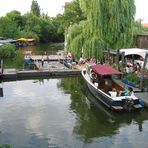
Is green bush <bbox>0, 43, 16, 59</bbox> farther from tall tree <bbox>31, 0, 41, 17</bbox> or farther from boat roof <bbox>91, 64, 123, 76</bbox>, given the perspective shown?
tall tree <bbox>31, 0, 41, 17</bbox>

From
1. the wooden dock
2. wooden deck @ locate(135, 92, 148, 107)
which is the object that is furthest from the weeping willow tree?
wooden deck @ locate(135, 92, 148, 107)

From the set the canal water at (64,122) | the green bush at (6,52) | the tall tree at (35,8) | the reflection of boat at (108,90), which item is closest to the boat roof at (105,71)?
the reflection of boat at (108,90)

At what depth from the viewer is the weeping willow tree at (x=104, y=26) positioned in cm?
3125

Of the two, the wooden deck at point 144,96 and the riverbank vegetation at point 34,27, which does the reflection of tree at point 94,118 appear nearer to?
the wooden deck at point 144,96

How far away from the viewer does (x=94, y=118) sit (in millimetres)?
19391

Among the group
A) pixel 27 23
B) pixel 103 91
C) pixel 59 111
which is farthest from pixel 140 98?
pixel 27 23

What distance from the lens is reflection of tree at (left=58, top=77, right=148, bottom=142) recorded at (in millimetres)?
16939

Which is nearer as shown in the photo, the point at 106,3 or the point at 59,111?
the point at 59,111

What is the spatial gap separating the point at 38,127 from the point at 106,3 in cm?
1722

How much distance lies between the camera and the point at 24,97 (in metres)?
24.0

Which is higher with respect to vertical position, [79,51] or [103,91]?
[79,51]

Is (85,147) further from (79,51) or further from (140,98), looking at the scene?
(79,51)

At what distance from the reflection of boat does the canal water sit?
461 mm

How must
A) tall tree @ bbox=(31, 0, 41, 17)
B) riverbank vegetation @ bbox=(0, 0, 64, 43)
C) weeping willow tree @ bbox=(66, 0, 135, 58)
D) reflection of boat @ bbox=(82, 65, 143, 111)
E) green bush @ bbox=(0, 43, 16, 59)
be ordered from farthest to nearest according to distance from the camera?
1. tall tree @ bbox=(31, 0, 41, 17)
2. riverbank vegetation @ bbox=(0, 0, 64, 43)
3. green bush @ bbox=(0, 43, 16, 59)
4. weeping willow tree @ bbox=(66, 0, 135, 58)
5. reflection of boat @ bbox=(82, 65, 143, 111)
